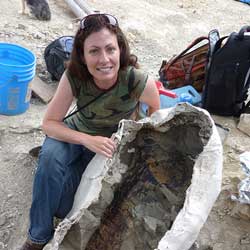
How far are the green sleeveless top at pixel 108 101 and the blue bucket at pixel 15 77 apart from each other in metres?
1.01

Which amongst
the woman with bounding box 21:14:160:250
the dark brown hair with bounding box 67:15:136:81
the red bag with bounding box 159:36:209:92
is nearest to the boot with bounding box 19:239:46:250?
the woman with bounding box 21:14:160:250

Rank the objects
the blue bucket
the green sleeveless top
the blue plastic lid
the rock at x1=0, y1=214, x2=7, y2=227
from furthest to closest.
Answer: the blue plastic lid → the blue bucket → the rock at x1=0, y1=214, x2=7, y2=227 → the green sleeveless top

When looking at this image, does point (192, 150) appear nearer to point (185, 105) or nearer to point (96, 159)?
point (185, 105)

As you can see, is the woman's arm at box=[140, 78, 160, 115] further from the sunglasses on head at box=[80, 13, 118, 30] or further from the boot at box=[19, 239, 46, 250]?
the boot at box=[19, 239, 46, 250]

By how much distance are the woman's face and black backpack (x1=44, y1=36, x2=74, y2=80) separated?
5.27ft

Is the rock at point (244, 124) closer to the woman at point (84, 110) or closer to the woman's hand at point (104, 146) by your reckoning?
the woman at point (84, 110)

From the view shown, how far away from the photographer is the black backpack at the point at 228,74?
3629mm

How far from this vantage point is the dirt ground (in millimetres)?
2594

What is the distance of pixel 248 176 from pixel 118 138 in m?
0.84

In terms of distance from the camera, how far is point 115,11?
5.78 metres

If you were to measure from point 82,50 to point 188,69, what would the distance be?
1.93 m

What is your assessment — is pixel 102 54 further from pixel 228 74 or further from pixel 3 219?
pixel 228 74

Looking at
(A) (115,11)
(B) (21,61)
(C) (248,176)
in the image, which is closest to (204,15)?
(A) (115,11)

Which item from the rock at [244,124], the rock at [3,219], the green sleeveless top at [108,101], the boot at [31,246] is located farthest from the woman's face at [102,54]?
the rock at [244,124]
